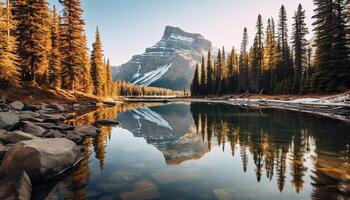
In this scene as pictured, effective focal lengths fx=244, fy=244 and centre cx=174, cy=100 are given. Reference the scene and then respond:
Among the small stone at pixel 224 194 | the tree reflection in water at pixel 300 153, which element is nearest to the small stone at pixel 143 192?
the small stone at pixel 224 194

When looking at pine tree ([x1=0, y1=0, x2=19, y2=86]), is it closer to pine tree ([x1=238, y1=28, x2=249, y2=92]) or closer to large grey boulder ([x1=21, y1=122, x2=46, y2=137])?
large grey boulder ([x1=21, y1=122, x2=46, y2=137])

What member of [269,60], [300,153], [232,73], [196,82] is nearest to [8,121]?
[300,153]

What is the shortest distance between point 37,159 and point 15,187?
1.34 meters

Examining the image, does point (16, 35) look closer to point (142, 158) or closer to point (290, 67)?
point (142, 158)

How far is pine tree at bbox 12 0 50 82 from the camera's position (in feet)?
109

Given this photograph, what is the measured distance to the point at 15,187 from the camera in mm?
5941

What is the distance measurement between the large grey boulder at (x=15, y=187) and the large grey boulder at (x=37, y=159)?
0.36 meters

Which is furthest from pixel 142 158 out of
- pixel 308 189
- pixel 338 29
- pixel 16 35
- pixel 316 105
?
pixel 338 29

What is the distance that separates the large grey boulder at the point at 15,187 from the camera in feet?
18.5

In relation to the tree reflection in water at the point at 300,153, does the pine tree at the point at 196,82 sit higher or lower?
higher

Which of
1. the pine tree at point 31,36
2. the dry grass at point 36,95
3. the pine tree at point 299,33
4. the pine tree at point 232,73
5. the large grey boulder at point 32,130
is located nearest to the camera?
the large grey boulder at point 32,130

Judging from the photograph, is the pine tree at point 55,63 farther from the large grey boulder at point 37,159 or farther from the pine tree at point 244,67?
the pine tree at point 244,67

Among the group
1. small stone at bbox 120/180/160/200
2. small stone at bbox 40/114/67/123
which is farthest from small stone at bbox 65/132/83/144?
small stone at bbox 120/180/160/200

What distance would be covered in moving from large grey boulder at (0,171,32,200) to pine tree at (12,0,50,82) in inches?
1243
